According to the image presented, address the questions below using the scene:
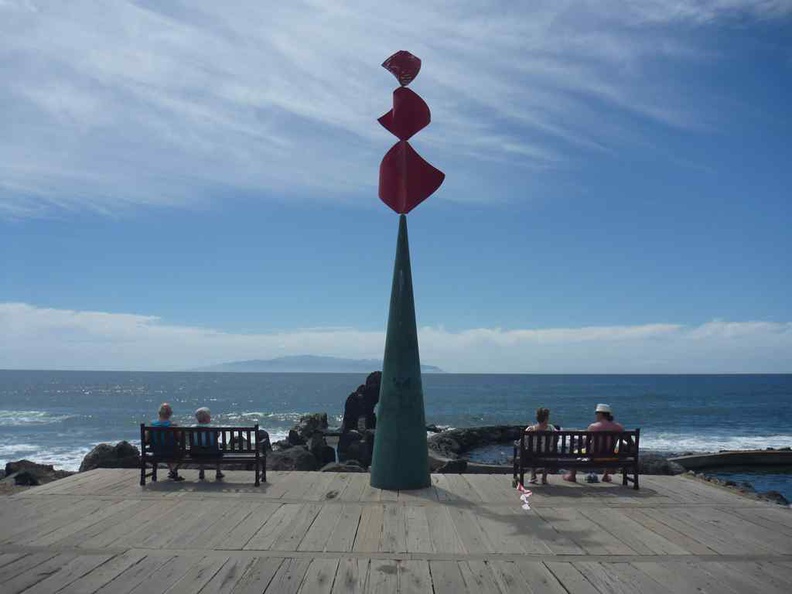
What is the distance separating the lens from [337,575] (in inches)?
192

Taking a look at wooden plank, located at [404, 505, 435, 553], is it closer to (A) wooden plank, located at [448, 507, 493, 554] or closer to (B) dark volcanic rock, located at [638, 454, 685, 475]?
(A) wooden plank, located at [448, 507, 493, 554]

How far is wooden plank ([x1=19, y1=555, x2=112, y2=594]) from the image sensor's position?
457 centimetres

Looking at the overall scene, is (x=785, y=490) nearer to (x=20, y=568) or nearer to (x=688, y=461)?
(x=688, y=461)

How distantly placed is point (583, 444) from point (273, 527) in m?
4.14

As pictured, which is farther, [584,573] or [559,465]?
[559,465]

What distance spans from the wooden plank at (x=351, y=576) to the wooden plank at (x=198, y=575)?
93 centimetres

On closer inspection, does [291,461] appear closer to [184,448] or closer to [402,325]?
[184,448]

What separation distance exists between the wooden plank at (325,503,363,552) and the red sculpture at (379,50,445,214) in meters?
3.86

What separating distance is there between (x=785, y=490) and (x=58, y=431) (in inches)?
1850

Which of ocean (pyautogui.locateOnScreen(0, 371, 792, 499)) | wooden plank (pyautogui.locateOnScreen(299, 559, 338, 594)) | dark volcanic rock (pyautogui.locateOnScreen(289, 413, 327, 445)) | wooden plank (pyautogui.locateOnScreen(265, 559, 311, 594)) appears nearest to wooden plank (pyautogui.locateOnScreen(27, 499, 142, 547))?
wooden plank (pyautogui.locateOnScreen(265, 559, 311, 594))

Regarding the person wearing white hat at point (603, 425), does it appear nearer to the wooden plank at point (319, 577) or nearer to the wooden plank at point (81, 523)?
the wooden plank at point (319, 577)

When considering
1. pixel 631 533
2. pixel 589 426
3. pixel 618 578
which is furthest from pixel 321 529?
pixel 589 426

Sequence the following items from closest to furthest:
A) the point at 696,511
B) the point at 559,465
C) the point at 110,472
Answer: the point at 696,511, the point at 559,465, the point at 110,472

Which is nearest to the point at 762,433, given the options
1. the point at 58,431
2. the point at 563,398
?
the point at 563,398
